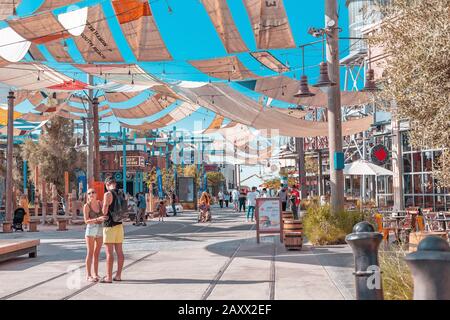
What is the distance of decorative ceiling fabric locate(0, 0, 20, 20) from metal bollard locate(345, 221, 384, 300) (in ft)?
38.1

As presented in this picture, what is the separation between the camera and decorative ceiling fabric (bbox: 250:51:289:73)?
23.5 meters

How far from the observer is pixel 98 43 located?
2000 cm

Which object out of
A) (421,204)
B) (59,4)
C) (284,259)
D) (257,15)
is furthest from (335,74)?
(421,204)

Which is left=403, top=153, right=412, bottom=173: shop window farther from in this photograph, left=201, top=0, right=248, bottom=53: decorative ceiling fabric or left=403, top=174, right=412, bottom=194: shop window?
left=201, top=0, right=248, bottom=53: decorative ceiling fabric

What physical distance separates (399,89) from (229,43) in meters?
10.8

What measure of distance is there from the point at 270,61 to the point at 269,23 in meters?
4.73

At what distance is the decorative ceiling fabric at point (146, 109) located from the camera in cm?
2792

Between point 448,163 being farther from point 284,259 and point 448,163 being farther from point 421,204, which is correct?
point 421,204

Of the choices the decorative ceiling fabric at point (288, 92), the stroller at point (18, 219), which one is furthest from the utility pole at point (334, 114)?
the stroller at point (18, 219)

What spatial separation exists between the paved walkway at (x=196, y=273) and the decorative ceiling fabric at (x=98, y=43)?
6509 millimetres

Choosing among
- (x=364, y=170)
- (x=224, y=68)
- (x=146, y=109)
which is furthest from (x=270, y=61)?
(x=146, y=109)

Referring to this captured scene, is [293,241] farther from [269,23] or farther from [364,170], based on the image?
[364,170]

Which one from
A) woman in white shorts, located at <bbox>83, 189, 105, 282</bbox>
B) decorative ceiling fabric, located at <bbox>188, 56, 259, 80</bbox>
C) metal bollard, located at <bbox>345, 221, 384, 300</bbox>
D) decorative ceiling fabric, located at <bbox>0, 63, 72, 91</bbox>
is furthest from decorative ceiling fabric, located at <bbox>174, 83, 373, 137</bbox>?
metal bollard, located at <bbox>345, 221, 384, 300</bbox>

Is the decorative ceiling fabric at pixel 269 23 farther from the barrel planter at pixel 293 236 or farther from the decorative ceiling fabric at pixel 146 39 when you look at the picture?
the barrel planter at pixel 293 236
